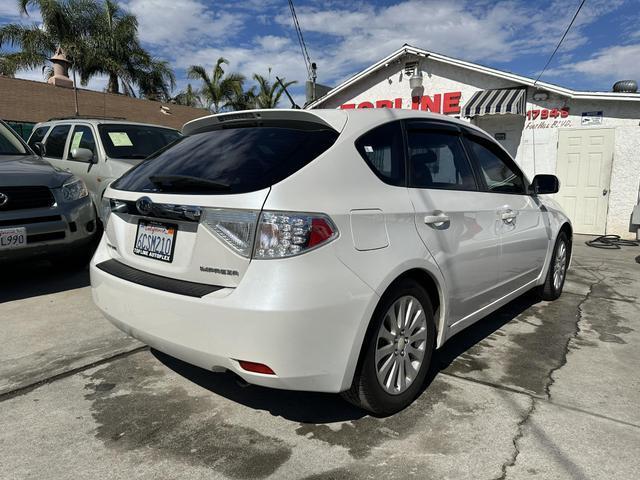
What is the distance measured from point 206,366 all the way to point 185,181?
91 centimetres

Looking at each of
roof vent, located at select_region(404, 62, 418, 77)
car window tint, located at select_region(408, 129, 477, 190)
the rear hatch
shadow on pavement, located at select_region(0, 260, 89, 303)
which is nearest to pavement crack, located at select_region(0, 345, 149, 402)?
the rear hatch

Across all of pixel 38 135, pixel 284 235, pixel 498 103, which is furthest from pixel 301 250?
pixel 498 103

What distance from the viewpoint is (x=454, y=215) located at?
299cm

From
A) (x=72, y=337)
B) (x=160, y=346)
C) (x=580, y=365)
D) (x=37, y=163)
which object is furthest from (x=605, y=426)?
(x=37, y=163)

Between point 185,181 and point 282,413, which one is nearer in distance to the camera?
point 185,181

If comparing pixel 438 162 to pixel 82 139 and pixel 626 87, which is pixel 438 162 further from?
pixel 626 87

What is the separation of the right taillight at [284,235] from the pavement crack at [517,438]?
4.44ft

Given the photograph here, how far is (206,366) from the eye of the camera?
229 cm

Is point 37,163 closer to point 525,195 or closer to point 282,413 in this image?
point 282,413

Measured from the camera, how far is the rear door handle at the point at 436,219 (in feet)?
8.92

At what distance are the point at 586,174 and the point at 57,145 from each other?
10.2 m

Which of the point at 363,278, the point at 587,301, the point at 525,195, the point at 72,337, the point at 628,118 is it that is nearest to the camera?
the point at 363,278

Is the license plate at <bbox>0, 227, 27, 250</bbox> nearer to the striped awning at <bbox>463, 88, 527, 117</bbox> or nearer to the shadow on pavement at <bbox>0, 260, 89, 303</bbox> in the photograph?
the shadow on pavement at <bbox>0, 260, 89, 303</bbox>

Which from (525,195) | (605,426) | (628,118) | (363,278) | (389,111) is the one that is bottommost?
(605,426)
